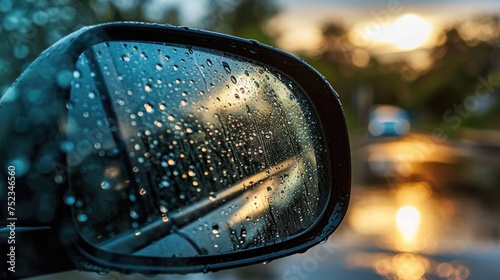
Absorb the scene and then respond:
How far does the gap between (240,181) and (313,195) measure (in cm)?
21

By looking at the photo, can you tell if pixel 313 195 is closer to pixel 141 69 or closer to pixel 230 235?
pixel 230 235

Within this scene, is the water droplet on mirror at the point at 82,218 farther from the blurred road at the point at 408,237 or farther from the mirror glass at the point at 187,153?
the blurred road at the point at 408,237

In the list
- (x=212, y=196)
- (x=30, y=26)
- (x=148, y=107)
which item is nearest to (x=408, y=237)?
(x=30, y=26)

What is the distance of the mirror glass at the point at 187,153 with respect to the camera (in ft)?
4.85

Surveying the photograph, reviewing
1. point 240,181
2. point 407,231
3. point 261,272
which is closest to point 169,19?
point 407,231

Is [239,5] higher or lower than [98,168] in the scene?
higher

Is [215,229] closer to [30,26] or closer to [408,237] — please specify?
[30,26]

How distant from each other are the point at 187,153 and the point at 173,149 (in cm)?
6

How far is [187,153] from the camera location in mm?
1812

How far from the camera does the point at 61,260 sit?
4.15ft

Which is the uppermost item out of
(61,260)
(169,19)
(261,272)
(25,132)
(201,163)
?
(169,19)

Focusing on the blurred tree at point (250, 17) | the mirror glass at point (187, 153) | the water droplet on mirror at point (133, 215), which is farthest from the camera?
the blurred tree at point (250, 17)

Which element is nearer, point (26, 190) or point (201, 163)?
point (26, 190)

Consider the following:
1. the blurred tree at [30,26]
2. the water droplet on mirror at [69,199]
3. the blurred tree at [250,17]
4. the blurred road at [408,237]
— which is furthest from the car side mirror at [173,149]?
the blurred tree at [250,17]
